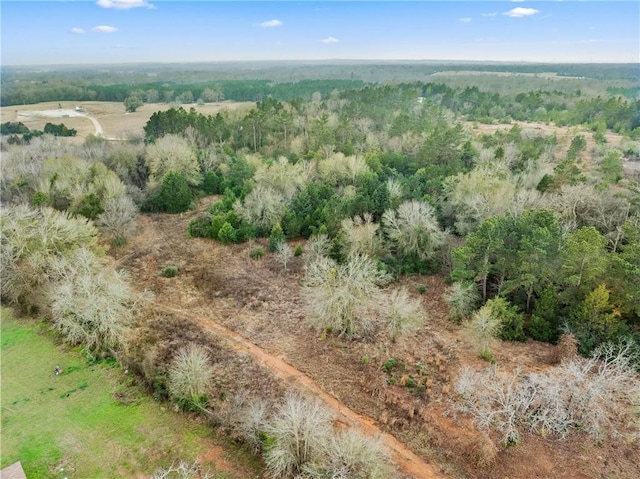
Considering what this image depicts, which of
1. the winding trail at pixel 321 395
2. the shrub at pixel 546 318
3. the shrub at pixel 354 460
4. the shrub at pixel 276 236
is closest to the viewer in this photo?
the shrub at pixel 354 460

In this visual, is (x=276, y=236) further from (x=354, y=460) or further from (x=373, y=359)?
(x=354, y=460)

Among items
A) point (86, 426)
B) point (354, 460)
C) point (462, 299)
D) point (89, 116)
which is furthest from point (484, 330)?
point (89, 116)

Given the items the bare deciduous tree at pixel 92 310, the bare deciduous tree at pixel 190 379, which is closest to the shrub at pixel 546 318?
the bare deciduous tree at pixel 190 379

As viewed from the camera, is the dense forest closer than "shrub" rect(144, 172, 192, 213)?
Yes

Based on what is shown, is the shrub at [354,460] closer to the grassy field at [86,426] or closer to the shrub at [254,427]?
the shrub at [254,427]

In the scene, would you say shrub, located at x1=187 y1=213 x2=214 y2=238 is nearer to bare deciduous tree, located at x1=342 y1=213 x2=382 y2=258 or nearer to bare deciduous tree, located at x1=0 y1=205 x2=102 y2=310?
bare deciduous tree, located at x1=0 y1=205 x2=102 y2=310

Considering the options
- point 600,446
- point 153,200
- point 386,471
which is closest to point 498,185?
point 600,446

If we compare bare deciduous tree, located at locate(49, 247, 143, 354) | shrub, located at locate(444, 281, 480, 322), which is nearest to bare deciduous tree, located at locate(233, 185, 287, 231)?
bare deciduous tree, located at locate(49, 247, 143, 354)
